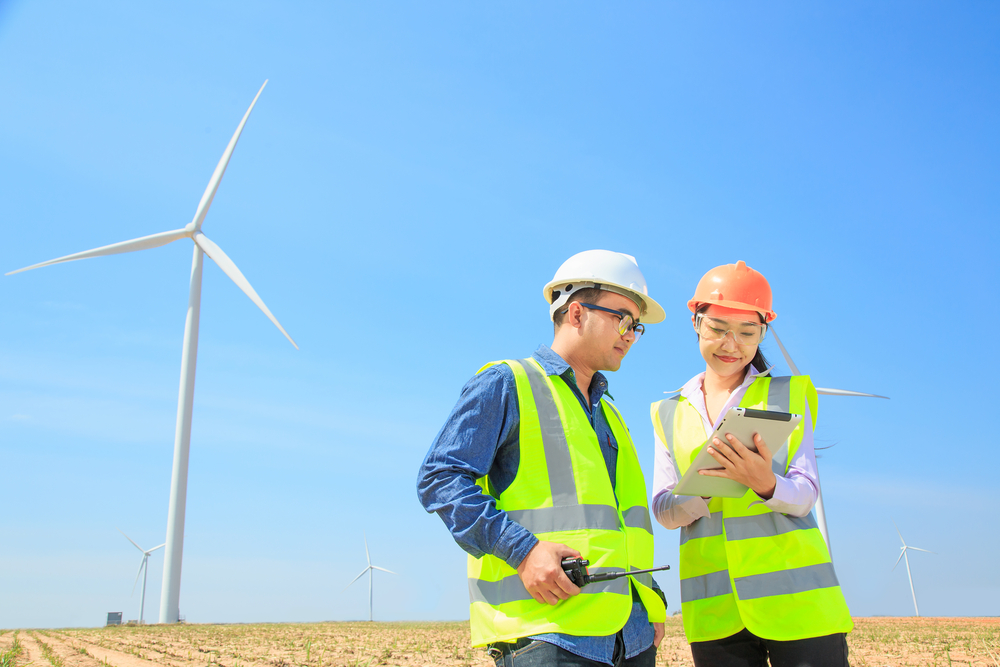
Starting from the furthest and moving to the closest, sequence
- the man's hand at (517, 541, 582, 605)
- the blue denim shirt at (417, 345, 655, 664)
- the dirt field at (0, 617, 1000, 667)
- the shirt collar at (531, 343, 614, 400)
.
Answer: the dirt field at (0, 617, 1000, 667)
the shirt collar at (531, 343, 614, 400)
the blue denim shirt at (417, 345, 655, 664)
the man's hand at (517, 541, 582, 605)

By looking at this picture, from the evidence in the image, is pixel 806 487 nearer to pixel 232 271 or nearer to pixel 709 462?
pixel 709 462

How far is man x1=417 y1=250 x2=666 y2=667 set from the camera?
135 inches

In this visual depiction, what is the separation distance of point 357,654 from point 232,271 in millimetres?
22112

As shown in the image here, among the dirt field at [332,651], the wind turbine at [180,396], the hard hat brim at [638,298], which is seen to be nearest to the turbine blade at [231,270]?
the wind turbine at [180,396]

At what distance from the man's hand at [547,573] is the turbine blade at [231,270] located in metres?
28.2

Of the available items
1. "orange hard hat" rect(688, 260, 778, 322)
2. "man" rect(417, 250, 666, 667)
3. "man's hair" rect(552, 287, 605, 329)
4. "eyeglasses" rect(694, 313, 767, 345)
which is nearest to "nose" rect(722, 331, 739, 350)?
"eyeglasses" rect(694, 313, 767, 345)

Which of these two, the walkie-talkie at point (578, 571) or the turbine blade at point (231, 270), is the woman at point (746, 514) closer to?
the walkie-talkie at point (578, 571)

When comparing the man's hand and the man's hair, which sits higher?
the man's hair

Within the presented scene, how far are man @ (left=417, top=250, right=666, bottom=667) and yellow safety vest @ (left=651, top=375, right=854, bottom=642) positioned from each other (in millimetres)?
403

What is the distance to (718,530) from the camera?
4410 millimetres

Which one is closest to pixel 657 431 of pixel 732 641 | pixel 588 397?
pixel 588 397

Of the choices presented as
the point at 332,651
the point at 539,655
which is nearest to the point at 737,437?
the point at 539,655

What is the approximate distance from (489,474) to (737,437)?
1.37m

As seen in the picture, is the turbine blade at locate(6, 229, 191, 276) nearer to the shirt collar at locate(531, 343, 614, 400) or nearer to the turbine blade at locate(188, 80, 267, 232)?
the turbine blade at locate(188, 80, 267, 232)
